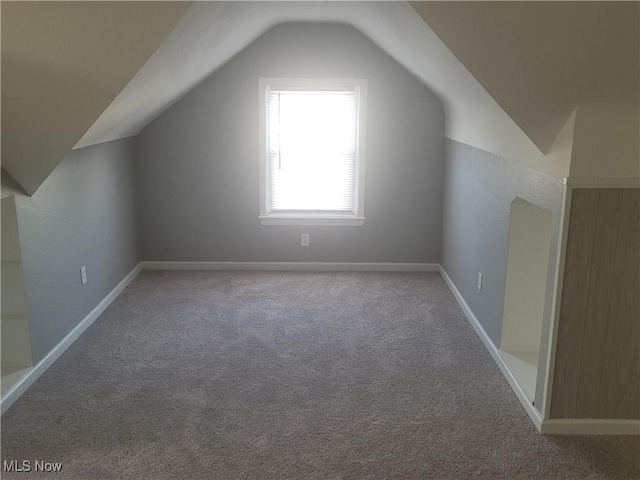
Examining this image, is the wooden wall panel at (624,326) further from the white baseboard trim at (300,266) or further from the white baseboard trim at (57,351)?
the white baseboard trim at (57,351)

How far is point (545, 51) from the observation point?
2199 millimetres

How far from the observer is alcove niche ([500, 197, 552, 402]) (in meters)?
3.26

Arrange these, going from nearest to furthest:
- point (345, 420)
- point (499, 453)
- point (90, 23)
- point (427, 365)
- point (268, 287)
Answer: point (90, 23)
point (499, 453)
point (345, 420)
point (427, 365)
point (268, 287)

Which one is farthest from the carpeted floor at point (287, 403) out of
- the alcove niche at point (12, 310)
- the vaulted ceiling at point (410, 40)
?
the vaulted ceiling at point (410, 40)

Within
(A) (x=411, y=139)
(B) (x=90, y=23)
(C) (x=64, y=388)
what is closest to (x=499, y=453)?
(C) (x=64, y=388)

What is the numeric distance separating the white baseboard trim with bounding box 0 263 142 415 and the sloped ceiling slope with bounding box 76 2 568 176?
1199 mm

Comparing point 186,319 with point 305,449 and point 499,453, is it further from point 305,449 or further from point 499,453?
point 499,453

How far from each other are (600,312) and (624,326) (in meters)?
0.13

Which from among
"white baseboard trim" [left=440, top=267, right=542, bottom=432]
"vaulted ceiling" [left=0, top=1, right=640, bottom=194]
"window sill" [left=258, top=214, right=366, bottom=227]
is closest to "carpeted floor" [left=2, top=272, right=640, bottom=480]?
"white baseboard trim" [left=440, top=267, right=542, bottom=432]

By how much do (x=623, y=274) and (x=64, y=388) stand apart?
2.88 m

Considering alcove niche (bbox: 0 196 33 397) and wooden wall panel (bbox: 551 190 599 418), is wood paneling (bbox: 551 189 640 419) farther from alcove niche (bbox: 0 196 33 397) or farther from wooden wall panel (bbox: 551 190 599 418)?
alcove niche (bbox: 0 196 33 397)

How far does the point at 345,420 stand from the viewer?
2.77 metres

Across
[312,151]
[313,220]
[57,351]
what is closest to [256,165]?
[312,151]

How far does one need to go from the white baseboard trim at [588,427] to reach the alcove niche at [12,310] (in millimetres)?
2734
